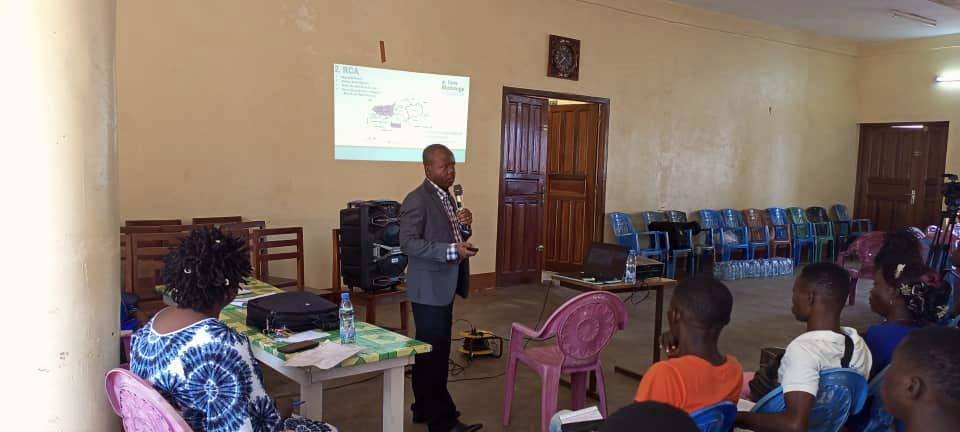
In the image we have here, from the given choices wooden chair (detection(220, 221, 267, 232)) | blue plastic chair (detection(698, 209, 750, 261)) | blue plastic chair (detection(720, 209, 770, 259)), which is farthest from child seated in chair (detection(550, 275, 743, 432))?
blue plastic chair (detection(720, 209, 770, 259))

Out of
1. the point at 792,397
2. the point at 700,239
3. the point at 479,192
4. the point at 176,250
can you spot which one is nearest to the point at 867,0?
the point at 700,239

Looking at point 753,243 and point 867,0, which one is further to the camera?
point 753,243

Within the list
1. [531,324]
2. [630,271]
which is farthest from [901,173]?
[630,271]

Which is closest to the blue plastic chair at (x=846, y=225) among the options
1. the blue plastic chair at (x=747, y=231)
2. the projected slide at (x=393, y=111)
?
the blue plastic chair at (x=747, y=231)

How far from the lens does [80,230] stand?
1852 mm

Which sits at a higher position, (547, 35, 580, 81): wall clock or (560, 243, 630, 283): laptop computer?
(547, 35, 580, 81): wall clock

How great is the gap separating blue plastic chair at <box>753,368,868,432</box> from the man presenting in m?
1.51

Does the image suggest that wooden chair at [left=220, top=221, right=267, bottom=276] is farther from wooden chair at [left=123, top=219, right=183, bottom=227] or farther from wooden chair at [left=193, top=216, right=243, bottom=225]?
wooden chair at [left=123, top=219, right=183, bottom=227]

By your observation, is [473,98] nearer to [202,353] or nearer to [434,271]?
[434,271]

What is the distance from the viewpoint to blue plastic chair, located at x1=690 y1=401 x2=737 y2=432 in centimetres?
185

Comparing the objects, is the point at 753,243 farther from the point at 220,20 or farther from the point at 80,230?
the point at 80,230

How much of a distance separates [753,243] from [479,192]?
428cm

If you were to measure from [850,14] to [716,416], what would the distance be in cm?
882

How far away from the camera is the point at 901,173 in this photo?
10.8 m
